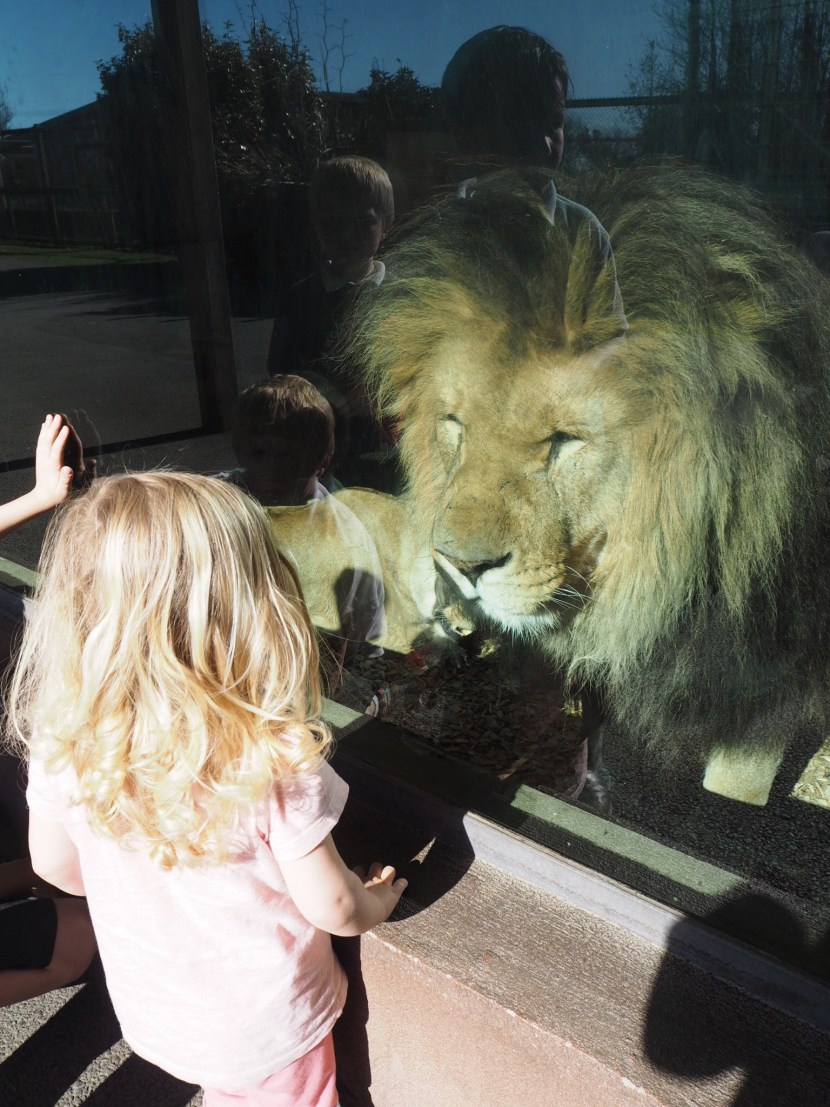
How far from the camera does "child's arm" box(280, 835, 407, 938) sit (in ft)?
4.46

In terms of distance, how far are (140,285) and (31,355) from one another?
83 cm

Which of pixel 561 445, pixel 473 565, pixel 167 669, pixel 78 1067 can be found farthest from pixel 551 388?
pixel 78 1067

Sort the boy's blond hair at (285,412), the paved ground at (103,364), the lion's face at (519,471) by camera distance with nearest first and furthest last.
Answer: the lion's face at (519,471) → the boy's blond hair at (285,412) → the paved ground at (103,364)

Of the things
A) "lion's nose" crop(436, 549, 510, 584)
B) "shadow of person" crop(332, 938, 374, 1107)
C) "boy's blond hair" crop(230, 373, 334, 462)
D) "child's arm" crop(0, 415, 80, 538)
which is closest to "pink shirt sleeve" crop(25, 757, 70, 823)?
"child's arm" crop(0, 415, 80, 538)

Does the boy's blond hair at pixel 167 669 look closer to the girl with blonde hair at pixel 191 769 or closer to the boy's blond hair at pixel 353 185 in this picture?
the girl with blonde hair at pixel 191 769

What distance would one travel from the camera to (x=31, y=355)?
337 cm

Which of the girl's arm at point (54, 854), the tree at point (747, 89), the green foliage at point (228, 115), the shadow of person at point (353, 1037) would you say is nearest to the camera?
the tree at point (747, 89)

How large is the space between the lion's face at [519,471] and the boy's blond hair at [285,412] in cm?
36

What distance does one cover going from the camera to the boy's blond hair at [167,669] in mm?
1276

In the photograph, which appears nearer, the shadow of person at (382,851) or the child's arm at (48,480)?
the child's arm at (48,480)

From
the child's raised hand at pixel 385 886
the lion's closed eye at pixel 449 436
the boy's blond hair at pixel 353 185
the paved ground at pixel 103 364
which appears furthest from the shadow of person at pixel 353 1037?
the boy's blond hair at pixel 353 185

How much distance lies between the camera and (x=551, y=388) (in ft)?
5.38

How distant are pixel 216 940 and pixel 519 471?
95 centimetres

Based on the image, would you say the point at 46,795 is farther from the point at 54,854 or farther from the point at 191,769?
the point at 191,769
